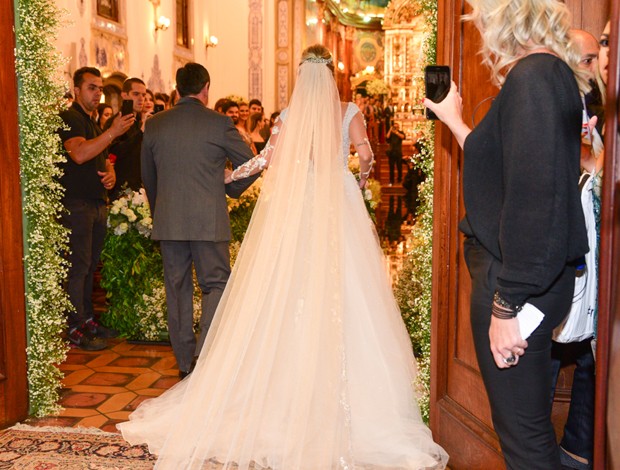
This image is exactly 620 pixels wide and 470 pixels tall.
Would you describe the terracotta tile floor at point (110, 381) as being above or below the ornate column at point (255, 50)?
below

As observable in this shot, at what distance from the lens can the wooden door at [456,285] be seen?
106 inches

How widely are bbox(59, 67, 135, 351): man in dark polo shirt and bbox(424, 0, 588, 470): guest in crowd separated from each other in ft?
11.3

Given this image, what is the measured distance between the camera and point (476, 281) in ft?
5.88

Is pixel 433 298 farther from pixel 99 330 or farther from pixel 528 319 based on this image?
pixel 99 330

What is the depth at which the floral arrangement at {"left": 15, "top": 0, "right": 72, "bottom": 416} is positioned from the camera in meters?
3.47

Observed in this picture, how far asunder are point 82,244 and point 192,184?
1.18m

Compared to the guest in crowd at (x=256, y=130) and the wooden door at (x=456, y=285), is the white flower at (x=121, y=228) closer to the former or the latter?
the wooden door at (x=456, y=285)

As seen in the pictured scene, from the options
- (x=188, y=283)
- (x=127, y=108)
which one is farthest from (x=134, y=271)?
(x=127, y=108)

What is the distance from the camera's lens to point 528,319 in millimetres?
1658

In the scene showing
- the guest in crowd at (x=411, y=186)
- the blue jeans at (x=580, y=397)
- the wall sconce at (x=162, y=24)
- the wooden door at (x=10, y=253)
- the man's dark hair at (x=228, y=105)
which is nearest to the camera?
the blue jeans at (x=580, y=397)

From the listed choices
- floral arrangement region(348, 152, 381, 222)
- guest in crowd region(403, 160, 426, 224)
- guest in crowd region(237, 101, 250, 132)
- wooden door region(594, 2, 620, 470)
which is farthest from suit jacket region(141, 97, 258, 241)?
guest in crowd region(403, 160, 426, 224)

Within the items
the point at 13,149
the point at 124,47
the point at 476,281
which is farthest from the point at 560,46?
the point at 124,47

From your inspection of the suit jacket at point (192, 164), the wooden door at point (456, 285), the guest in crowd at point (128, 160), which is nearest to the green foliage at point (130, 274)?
the guest in crowd at point (128, 160)

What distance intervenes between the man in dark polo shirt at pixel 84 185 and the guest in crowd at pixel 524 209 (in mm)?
3456
